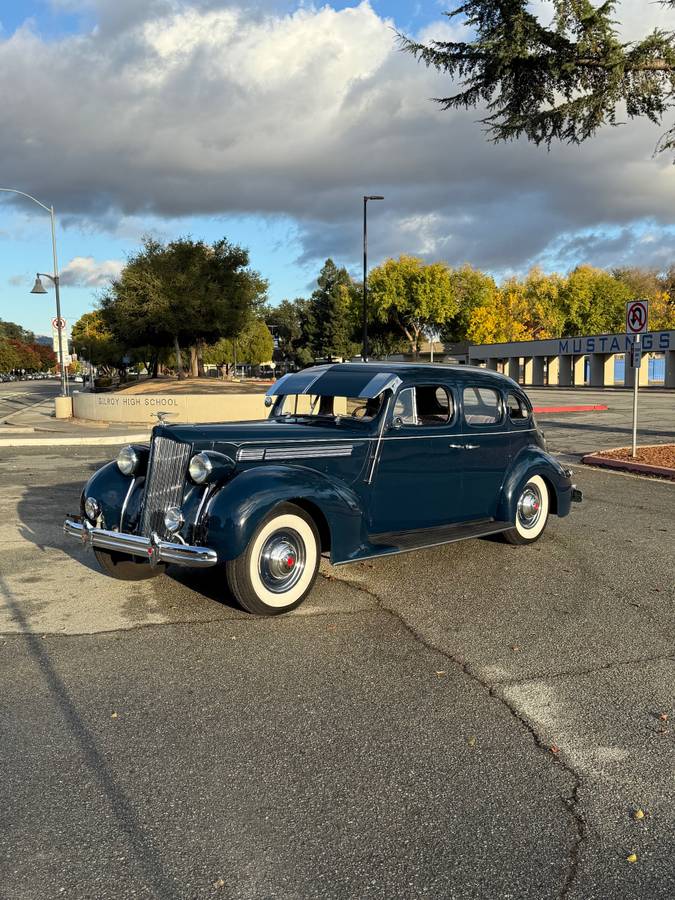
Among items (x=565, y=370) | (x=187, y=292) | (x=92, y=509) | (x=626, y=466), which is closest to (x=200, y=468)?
(x=92, y=509)

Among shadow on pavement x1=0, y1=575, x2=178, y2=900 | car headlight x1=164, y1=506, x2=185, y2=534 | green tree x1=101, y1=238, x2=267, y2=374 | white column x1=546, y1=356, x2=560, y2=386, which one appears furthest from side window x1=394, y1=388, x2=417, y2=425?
white column x1=546, y1=356, x2=560, y2=386

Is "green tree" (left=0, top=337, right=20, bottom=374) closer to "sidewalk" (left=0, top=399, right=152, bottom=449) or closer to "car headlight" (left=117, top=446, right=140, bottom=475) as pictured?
"sidewalk" (left=0, top=399, right=152, bottom=449)

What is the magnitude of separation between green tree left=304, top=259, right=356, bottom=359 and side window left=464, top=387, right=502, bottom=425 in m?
80.3

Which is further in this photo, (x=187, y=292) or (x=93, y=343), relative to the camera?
(x=93, y=343)

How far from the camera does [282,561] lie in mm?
5270

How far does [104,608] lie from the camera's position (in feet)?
18.1

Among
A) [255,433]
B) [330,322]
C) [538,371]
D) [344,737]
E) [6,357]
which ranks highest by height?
[330,322]

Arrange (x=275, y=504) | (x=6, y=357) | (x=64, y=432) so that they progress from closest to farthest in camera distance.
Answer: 1. (x=275, y=504)
2. (x=64, y=432)
3. (x=6, y=357)

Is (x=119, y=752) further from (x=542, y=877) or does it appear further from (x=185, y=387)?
(x=185, y=387)

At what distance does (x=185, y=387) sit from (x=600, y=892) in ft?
91.7

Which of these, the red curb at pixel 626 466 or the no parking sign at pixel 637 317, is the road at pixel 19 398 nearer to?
the red curb at pixel 626 466

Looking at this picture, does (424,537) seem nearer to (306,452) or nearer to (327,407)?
(306,452)

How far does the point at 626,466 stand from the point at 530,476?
617cm

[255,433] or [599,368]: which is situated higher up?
[599,368]
